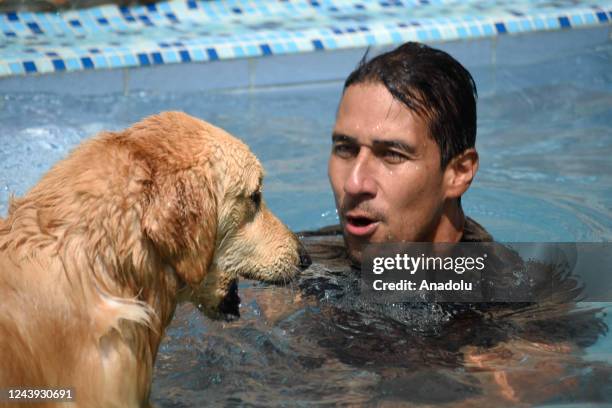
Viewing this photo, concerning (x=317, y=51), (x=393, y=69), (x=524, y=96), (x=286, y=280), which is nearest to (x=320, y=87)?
(x=317, y=51)

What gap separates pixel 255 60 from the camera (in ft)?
30.0

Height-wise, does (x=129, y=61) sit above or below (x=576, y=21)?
below

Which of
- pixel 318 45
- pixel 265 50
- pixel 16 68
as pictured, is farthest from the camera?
pixel 318 45

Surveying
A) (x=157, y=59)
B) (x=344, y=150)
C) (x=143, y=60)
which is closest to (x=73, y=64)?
(x=143, y=60)

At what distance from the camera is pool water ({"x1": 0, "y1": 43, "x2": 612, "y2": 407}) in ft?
14.2

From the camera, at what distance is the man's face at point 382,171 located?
461cm

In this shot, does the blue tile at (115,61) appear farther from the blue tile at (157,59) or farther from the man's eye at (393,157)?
the man's eye at (393,157)

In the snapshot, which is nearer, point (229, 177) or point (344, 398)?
point (229, 177)

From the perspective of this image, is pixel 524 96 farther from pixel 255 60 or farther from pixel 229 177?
pixel 229 177

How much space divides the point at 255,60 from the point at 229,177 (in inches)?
222

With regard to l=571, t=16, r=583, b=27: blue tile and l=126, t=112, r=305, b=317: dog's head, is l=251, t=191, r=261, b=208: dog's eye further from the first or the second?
l=571, t=16, r=583, b=27: blue tile

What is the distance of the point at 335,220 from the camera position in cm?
720

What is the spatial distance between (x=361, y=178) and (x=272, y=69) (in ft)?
15.8

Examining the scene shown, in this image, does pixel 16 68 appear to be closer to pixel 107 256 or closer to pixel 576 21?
pixel 576 21
